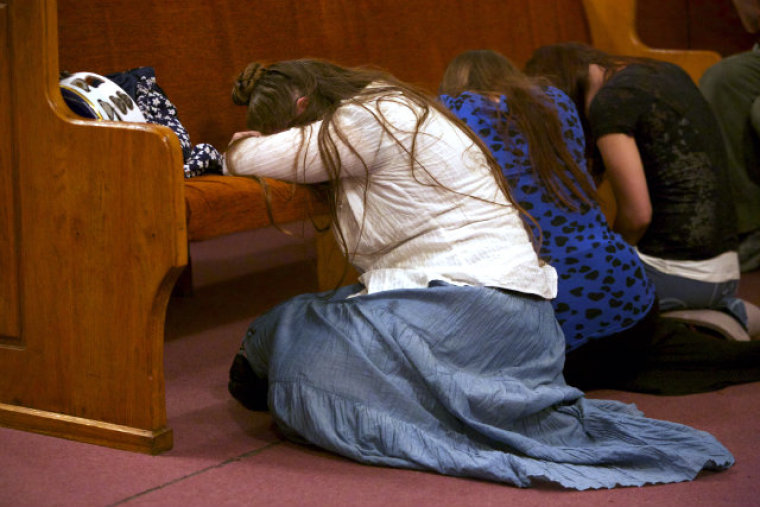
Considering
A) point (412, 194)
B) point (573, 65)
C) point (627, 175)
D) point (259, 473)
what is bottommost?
point (259, 473)

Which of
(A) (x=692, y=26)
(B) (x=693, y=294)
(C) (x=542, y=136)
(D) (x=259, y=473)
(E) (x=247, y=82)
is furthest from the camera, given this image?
(A) (x=692, y=26)

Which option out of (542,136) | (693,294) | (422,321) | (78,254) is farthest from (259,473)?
(693,294)

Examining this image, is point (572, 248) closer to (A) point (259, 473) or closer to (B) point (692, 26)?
(A) point (259, 473)

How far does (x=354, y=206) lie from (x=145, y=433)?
0.61m

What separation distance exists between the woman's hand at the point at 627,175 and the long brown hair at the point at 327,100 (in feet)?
1.80

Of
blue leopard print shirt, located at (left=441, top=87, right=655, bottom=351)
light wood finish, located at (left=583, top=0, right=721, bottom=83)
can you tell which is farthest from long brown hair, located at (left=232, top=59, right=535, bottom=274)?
light wood finish, located at (left=583, top=0, right=721, bottom=83)

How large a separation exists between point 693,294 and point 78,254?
1604 mm

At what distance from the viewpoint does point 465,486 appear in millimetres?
1830

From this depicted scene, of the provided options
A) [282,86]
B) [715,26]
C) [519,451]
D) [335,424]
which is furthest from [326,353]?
[715,26]

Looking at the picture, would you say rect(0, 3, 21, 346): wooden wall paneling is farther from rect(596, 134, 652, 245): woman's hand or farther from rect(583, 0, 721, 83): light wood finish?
rect(583, 0, 721, 83): light wood finish

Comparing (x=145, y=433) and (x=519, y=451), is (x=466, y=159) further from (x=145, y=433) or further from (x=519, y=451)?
(x=145, y=433)

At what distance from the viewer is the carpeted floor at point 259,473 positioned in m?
1.77

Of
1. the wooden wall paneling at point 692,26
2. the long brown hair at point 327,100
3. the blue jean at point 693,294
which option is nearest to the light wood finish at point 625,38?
the wooden wall paneling at point 692,26

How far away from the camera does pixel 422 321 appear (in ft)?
6.45
